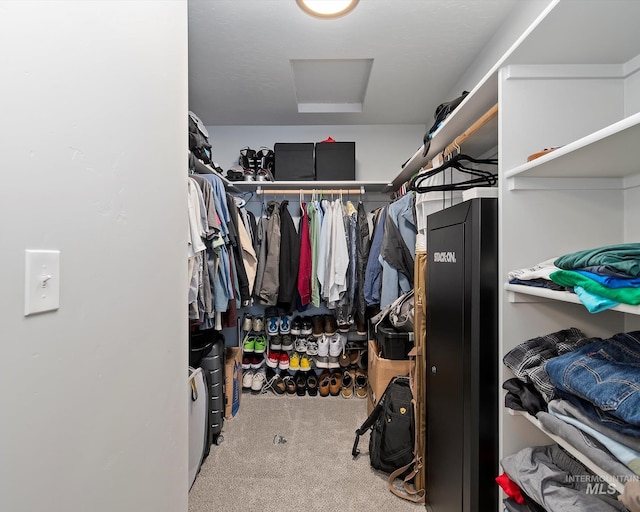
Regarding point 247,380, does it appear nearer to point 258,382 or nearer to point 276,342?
point 258,382

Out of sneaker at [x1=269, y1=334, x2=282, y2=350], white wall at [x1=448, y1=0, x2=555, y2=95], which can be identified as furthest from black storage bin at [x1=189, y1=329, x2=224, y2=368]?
white wall at [x1=448, y1=0, x2=555, y2=95]

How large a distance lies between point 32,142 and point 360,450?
208 centimetres

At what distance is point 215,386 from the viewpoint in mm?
1972

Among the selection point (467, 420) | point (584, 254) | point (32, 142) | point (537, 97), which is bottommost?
point (467, 420)

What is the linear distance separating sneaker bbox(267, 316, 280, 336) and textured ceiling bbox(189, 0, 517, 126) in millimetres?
1821

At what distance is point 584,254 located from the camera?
0.64 meters

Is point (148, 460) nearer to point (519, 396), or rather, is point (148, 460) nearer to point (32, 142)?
point (32, 142)

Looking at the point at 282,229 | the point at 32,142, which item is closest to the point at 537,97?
the point at 32,142

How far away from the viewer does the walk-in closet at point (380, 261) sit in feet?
1.62

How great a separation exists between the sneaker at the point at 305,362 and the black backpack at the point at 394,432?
41.7 inches

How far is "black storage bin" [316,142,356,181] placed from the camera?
248cm

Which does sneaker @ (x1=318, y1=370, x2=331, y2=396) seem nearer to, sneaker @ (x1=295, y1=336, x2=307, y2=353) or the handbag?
sneaker @ (x1=295, y1=336, x2=307, y2=353)

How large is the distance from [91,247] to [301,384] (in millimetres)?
2318

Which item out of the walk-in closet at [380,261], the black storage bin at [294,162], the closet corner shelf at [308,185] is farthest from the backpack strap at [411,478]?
the black storage bin at [294,162]
